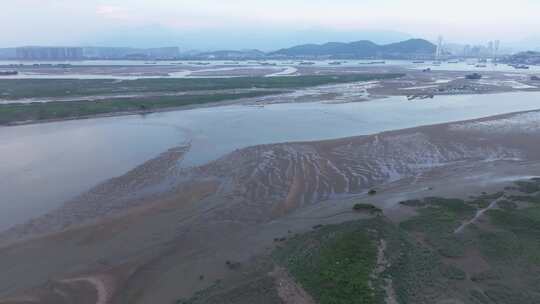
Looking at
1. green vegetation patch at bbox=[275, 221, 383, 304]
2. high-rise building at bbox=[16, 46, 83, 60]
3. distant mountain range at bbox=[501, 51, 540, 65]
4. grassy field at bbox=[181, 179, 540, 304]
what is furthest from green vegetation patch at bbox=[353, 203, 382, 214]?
high-rise building at bbox=[16, 46, 83, 60]

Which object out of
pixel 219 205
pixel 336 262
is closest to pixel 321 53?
pixel 219 205

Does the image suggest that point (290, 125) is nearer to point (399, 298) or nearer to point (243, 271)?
point (243, 271)

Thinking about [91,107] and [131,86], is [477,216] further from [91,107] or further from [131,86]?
[131,86]

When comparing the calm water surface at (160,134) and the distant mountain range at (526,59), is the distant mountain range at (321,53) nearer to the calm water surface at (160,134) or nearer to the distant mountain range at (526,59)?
the distant mountain range at (526,59)

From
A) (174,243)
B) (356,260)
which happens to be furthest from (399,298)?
(174,243)

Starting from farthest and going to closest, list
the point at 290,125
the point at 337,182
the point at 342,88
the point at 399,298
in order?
the point at 342,88, the point at 290,125, the point at 337,182, the point at 399,298

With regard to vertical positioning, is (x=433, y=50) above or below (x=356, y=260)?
above

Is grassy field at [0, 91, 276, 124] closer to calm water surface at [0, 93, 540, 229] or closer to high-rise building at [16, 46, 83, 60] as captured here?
calm water surface at [0, 93, 540, 229]
